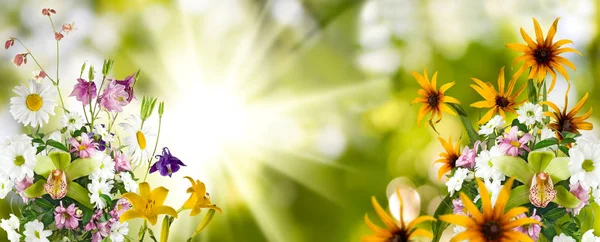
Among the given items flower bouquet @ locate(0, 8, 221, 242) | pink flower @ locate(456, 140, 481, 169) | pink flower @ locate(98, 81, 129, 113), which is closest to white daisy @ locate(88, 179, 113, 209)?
flower bouquet @ locate(0, 8, 221, 242)

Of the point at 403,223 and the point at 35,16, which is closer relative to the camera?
the point at 403,223

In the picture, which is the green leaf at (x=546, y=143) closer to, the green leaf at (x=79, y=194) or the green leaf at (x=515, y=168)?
the green leaf at (x=515, y=168)

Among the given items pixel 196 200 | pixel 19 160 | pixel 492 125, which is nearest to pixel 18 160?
pixel 19 160

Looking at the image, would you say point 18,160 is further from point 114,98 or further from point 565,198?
point 565,198

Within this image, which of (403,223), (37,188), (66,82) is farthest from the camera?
(66,82)

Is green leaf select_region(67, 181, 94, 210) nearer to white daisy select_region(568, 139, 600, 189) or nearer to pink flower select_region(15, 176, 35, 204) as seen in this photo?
pink flower select_region(15, 176, 35, 204)

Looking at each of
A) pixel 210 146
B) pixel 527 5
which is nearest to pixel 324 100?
pixel 210 146

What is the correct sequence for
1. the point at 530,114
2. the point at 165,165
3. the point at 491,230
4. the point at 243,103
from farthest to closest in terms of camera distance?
the point at 243,103
the point at 165,165
the point at 530,114
the point at 491,230

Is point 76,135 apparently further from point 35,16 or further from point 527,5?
point 527,5
